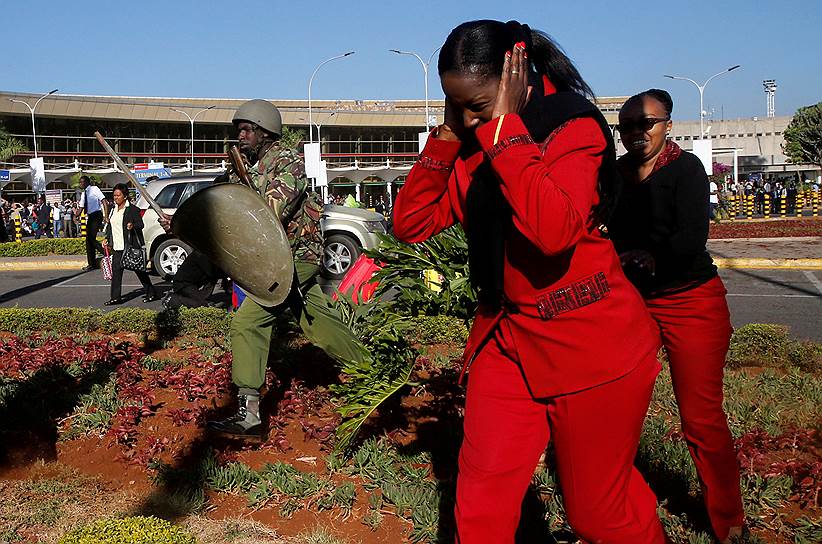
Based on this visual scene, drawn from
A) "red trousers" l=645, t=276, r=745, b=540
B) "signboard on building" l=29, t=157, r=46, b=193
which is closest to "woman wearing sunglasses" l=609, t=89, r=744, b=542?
"red trousers" l=645, t=276, r=745, b=540

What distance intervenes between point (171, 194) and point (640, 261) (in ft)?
46.8

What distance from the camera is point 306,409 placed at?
214 inches

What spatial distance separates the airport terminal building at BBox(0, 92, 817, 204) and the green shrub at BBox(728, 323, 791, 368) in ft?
172

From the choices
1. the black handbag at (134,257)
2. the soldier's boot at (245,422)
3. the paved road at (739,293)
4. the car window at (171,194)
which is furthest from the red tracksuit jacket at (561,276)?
the car window at (171,194)

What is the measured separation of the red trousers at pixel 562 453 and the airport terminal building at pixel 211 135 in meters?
55.9

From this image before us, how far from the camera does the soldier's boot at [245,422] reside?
4777mm

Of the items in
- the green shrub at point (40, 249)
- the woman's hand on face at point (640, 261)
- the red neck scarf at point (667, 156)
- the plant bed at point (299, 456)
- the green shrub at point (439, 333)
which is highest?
the red neck scarf at point (667, 156)

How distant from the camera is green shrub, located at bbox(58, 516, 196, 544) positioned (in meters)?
2.37

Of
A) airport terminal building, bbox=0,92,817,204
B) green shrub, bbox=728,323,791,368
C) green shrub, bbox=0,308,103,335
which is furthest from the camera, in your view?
airport terminal building, bbox=0,92,817,204

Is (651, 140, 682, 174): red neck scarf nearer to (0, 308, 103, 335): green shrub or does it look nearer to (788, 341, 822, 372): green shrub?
(788, 341, 822, 372): green shrub

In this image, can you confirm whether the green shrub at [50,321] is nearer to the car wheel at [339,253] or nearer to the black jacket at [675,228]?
the black jacket at [675,228]

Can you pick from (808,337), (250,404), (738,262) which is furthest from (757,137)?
(250,404)

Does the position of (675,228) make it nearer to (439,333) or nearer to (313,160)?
(439,333)

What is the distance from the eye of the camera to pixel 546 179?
7.10 ft
